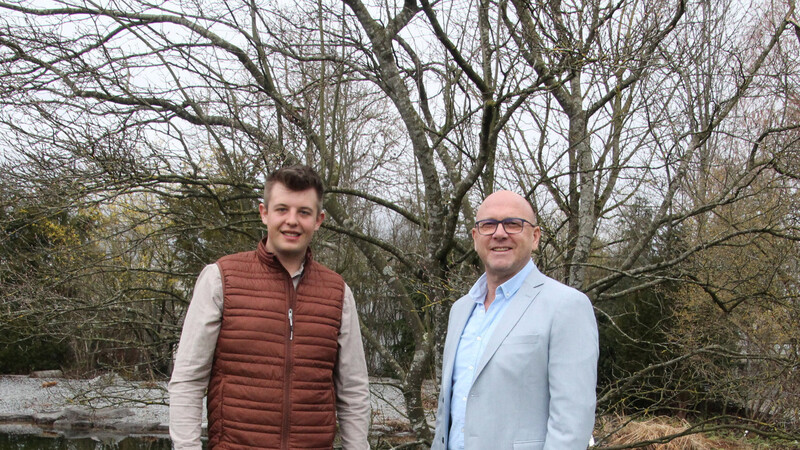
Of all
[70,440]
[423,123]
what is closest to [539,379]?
[423,123]

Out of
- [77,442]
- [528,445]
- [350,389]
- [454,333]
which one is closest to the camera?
[528,445]

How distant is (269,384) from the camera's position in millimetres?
1967

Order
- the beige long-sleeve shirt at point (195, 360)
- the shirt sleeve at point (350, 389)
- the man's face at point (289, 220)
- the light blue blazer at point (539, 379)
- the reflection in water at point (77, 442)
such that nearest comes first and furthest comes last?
the light blue blazer at point (539, 379) → the beige long-sleeve shirt at point (195, 360) → the man's face at point (289, 220) → the shirt sleeve at point (350, 389) → the reflection in water at point (77, 442)

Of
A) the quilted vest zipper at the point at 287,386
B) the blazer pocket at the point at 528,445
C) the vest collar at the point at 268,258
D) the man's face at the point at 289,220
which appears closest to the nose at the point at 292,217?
the man's face at the point at 289,220

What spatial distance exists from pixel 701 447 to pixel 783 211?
4.83m

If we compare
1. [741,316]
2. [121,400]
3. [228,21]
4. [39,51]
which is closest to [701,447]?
[741,316]

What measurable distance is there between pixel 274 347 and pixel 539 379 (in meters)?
0.82

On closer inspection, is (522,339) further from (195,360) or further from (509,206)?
(195,360)

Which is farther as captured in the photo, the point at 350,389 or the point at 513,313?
the point at 350,389

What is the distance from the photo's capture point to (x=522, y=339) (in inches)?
68.8

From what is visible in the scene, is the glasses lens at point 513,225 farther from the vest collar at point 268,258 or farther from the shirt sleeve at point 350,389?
the vest collar at point 268,258

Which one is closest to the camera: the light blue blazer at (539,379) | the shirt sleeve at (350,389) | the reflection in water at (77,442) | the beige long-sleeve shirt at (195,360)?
the light blue blazer at (539,379)

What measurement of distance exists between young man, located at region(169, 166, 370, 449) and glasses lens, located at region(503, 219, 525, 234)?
0.64 metres

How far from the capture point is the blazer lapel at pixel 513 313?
1.78 meters
